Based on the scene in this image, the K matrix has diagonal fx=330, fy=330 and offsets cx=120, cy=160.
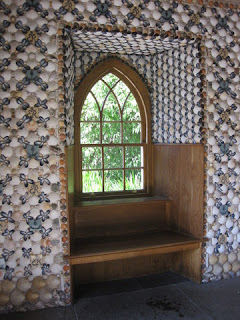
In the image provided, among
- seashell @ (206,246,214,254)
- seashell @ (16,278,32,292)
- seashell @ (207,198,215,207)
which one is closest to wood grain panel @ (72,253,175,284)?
seashell @ (206,246,214,254)

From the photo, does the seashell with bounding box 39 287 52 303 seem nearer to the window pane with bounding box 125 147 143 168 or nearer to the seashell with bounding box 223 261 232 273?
the window pane with bounding box 125 147 143 168

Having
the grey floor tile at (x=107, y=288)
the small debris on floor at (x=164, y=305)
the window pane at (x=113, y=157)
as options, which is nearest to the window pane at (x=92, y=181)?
the window pane at (x=113, y=157)

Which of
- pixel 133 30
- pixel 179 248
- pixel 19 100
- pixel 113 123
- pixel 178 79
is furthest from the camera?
pixel 113 123

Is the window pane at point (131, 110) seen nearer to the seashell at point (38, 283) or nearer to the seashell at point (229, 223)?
the seashell at point (229, 223)

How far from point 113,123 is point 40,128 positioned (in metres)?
1.36

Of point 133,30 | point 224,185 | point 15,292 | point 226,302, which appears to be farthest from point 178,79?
point 15,292

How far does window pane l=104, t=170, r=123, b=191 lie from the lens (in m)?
4.40

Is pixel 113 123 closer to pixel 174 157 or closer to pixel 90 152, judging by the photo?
pixel 90 152

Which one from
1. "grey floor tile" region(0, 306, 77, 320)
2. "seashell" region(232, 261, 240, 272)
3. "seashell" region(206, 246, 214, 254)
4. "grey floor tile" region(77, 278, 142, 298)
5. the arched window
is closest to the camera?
"grey floor tile" region(0, 306, 77, 320)

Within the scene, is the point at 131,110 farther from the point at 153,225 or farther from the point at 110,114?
the point at 153,225

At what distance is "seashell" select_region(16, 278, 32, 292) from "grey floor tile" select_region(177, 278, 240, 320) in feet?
5.58

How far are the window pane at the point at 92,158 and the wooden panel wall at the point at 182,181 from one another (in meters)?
0.78

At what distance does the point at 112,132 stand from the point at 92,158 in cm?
45

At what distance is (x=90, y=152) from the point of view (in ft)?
14.2
